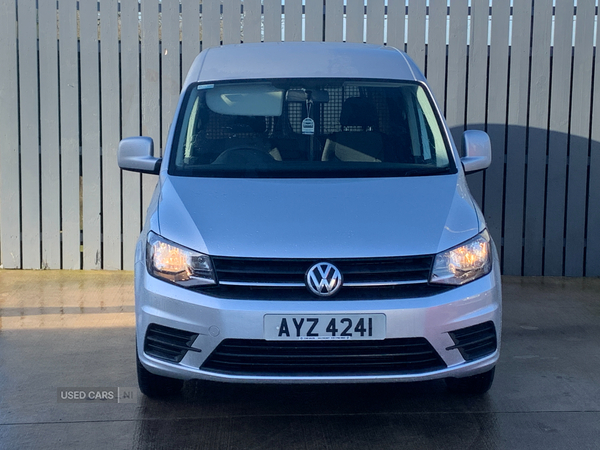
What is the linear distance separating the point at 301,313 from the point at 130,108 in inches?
178

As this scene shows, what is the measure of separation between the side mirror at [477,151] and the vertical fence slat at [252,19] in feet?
10.2

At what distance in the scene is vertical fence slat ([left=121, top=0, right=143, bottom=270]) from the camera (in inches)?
286

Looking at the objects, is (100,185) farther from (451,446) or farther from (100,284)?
(451,446)

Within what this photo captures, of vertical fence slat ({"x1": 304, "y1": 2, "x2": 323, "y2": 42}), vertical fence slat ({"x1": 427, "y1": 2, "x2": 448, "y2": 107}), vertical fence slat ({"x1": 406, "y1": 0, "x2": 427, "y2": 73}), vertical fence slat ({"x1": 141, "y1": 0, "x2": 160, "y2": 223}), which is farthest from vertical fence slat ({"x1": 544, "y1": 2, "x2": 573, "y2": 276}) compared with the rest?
vertical fence slat ({"x1": 141, "y1": 0, "x2": 160, "y2": 223})

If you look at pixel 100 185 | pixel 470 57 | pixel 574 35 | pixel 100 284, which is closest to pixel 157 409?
pixel 100 284

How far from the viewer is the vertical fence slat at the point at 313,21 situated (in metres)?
7.25

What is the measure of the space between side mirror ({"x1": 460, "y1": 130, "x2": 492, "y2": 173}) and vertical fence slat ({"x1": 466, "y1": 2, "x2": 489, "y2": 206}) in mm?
2621

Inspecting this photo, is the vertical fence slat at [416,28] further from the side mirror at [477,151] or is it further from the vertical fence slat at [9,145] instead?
the vertical fence slat at [9,145]

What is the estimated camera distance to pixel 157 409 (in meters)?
3.99

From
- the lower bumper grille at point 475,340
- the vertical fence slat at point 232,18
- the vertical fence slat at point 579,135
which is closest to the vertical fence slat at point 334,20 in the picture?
the vertical fence slat at point 232,18

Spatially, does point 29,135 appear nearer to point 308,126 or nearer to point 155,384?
point 308,126

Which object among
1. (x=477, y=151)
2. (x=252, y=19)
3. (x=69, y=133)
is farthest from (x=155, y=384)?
(x=252, y=19)

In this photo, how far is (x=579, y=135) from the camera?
739 centimetres

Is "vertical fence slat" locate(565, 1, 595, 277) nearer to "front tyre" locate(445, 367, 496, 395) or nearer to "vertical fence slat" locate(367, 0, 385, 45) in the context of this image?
"vertical fence slat" locate(367, 0, 385, 45)
